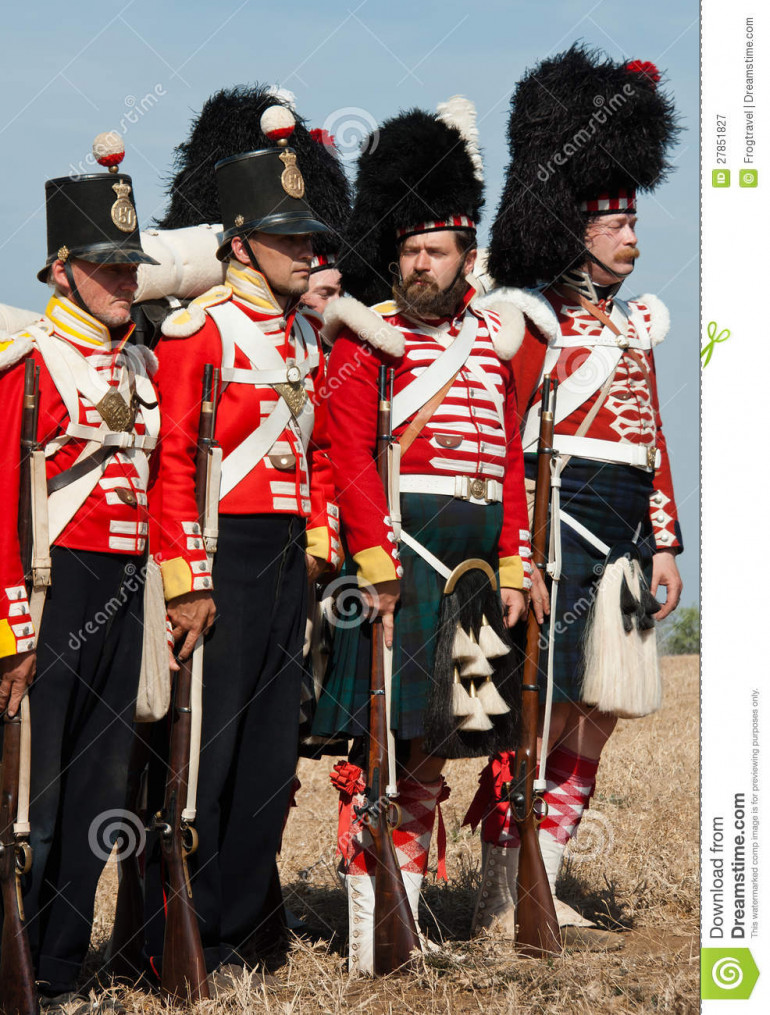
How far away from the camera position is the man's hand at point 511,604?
5504mm

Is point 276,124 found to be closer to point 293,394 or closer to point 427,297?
point 427,297

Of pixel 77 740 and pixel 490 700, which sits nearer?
pixel 77 740

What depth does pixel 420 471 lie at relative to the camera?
5270 millimetres

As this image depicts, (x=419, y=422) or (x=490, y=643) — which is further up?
(x=419, y=422)

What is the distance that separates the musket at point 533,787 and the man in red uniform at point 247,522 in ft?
2.80

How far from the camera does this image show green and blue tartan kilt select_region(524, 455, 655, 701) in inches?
224

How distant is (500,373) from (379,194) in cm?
79

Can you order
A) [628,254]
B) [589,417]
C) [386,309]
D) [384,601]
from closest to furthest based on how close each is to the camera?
[384,601]
[386,309]
[589,417]
[628,254]

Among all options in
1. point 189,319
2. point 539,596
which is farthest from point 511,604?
point 189,319

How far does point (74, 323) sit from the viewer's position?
4723 mm

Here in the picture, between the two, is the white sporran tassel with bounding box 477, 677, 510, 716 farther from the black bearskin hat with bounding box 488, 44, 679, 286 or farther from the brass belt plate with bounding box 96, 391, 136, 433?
the black bearskin hat with bounding box 488, 44, 679, 286

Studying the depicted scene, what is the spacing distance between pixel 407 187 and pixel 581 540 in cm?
146

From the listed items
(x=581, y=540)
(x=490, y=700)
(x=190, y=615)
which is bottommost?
(x=490, y=700)
